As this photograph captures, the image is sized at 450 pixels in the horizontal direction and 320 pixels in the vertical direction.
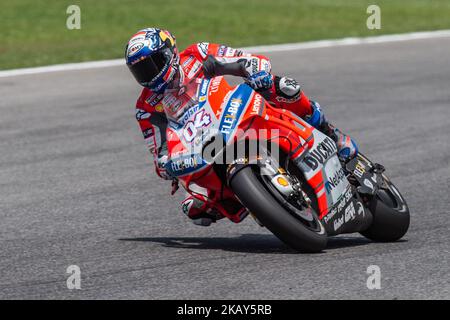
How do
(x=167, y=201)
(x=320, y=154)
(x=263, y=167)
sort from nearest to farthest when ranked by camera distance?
(x=263, y=167)
(x=320, y=154)
(x=167, y=201)

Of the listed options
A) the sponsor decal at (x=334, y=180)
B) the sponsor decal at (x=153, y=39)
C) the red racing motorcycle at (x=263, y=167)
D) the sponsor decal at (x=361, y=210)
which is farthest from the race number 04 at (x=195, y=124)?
the sponsor decal at (x=361, y=210)

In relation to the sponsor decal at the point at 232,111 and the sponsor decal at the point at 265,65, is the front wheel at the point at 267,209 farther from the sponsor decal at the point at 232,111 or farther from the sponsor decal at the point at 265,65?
the sponsor decal at the point at 265,65

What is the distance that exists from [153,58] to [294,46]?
12.2m

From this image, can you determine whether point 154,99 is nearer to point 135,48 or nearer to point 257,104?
point 135,48

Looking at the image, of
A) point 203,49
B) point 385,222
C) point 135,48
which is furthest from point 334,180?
point 135,48

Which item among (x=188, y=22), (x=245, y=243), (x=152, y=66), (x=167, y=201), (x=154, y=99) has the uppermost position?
(x=188, y=22)

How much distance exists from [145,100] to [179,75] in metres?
0.34

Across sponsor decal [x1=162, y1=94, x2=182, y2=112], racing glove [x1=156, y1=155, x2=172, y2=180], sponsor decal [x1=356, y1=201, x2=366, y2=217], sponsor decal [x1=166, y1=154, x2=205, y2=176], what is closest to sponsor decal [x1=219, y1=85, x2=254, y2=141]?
sponsor decal [x1=166, y1=154, x2=205, y2=176]

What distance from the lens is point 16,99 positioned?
48.4 ft

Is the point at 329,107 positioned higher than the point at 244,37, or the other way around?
the point at 244,37

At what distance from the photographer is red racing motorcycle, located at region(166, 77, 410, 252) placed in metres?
6.59

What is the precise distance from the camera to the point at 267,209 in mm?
6461
